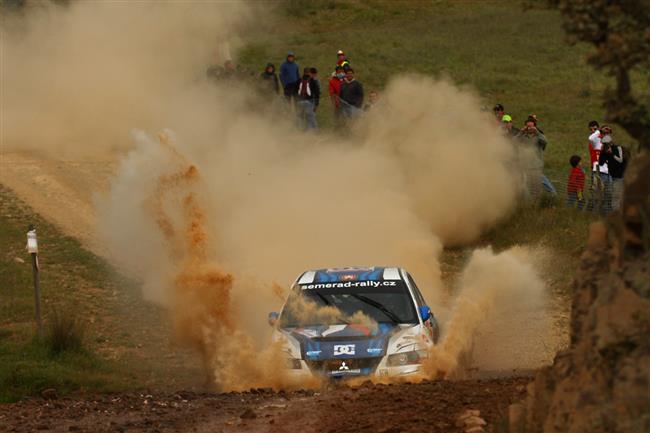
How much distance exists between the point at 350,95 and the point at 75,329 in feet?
39.6

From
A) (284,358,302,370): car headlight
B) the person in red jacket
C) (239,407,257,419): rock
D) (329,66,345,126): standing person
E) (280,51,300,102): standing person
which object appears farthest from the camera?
(280,51,300,102): standing person

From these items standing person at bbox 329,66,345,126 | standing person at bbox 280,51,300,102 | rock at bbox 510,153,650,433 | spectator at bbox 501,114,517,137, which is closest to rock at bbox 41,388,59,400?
rock at bbox 510,153,650,433

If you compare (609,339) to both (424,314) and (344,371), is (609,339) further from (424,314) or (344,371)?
(424,314)

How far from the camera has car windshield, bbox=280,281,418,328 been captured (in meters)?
14.0

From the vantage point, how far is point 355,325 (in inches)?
541

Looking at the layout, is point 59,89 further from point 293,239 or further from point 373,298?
point 373,298

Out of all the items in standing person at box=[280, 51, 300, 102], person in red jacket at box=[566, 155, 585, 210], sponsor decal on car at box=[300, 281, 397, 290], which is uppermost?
standing person at box=[280, 51, 300, 102]

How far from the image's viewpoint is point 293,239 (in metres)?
21.1

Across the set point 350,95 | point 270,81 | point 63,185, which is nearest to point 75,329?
point 63,185

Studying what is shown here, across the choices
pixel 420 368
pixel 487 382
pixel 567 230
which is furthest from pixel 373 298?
pixel 567 230

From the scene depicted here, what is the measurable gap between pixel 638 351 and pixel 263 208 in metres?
15.4

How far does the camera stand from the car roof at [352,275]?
1466 cm

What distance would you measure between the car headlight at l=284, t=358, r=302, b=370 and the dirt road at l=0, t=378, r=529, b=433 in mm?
543

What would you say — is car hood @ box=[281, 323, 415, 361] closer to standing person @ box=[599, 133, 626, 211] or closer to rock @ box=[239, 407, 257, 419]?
rock @ box=[239, 407, 257, 419]
